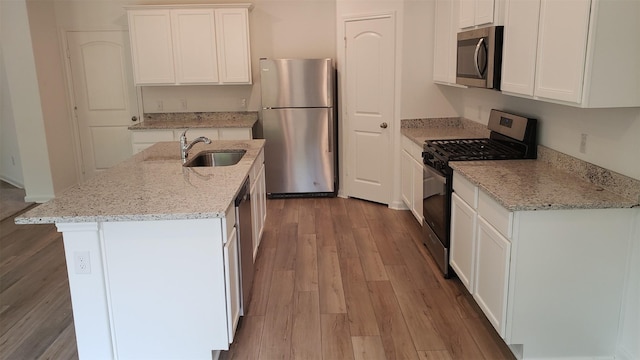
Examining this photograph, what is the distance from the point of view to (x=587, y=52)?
2.30m

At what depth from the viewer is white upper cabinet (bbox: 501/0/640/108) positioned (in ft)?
7.36

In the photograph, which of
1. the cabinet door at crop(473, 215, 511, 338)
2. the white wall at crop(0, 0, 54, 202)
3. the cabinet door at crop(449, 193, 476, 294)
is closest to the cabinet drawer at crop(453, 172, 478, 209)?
the cabinet door at crop(449, 193, 476, 294)

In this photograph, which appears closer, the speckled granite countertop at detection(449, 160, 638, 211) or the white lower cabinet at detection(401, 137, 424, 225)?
the speckled granite countertop at detection(449, 160, 638, 211)

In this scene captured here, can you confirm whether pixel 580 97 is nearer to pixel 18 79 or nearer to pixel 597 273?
pixel 597 273

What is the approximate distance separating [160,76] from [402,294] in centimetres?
403

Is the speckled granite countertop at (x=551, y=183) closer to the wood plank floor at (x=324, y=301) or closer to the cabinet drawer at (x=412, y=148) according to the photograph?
the wood plank floor at (x=324, y=301)

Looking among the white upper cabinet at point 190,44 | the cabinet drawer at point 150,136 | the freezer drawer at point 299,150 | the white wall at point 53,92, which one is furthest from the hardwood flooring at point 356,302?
the white wall at point 53,92

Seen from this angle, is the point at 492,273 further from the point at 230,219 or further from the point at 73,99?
the point at 73,99

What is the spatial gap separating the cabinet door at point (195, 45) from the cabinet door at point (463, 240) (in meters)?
3.60

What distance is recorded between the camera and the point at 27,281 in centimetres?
379

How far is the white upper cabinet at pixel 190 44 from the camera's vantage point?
5.64 metres

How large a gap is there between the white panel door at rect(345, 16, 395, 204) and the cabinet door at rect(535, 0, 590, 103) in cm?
252

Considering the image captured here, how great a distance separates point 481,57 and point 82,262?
2882 millimetres

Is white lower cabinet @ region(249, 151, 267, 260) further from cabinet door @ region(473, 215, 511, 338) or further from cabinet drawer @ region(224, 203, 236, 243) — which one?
cabinet door @ region(473, 215, 511, 338)
